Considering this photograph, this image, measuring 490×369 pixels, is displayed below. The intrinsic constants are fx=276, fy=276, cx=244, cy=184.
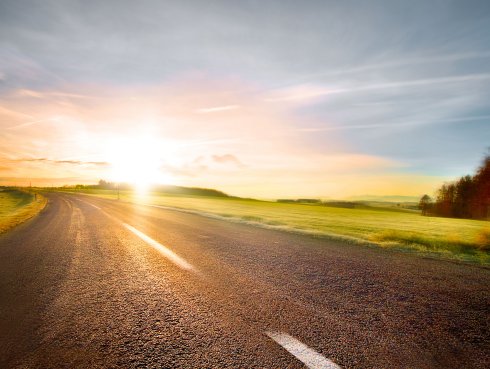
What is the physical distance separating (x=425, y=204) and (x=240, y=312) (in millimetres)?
72812

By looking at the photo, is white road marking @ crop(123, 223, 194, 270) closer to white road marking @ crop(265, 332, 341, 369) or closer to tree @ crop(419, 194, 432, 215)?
white road marking @ crop(265, 332, 341, 369)

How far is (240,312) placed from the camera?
3217mm

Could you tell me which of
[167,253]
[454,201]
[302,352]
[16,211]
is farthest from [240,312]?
[454,201]

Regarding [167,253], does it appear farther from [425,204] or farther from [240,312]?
[425,204]

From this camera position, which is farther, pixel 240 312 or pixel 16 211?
pixel 16 211

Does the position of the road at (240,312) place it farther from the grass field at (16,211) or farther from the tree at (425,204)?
the tree at (425,204)

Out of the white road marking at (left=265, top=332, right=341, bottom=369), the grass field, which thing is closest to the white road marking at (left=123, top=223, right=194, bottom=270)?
the white road marking at (left=265, top=332, right=341, bottom=369)

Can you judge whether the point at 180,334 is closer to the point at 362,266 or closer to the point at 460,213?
the point at 362,266

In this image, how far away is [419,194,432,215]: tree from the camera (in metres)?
61.9

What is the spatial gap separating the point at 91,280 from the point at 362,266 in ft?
16.7

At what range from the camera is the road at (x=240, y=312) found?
238 centimetres

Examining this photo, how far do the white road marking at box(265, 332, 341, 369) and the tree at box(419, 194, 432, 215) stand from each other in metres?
71.1

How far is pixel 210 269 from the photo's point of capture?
511 centimetres

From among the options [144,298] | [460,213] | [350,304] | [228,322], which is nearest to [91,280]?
[144,298]
